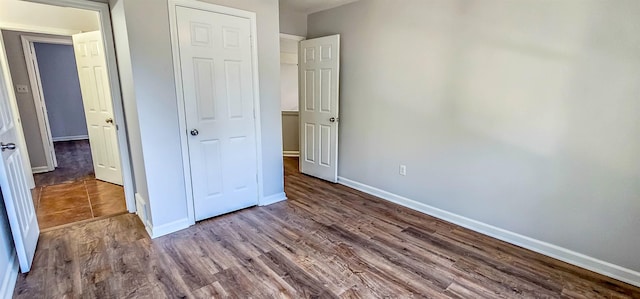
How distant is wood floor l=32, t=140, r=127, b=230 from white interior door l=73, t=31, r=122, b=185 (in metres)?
0.26

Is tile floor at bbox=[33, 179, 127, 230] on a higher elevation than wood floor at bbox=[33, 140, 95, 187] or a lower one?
lower

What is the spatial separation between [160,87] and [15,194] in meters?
1.27

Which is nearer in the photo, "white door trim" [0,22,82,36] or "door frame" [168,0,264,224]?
"door frame" [168,0,264,224]

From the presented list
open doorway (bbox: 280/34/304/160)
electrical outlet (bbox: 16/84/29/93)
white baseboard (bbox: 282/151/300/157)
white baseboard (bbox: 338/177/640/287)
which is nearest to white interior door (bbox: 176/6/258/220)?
white baseboard (bbox: 338/177/640/287)

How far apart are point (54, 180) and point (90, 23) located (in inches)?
89.3

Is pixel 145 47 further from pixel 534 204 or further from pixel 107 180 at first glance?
pixel 534 204

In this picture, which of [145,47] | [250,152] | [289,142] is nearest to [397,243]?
[250,152]

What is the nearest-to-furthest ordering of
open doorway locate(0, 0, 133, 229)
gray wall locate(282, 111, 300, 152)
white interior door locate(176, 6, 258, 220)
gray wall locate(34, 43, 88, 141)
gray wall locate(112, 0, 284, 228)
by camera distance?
1. gray wall locate(112, 0, 284, 228)
2. white interior door locate(176, 6, 258, 220)
3. open doorway locate(0, 0, 133, 229)
4. gray wall locate(282, 111, 300, 152)
5. gray wall locate(34, 43, 88, 141)

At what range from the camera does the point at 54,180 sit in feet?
13.8

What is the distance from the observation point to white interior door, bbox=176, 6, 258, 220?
2666mm

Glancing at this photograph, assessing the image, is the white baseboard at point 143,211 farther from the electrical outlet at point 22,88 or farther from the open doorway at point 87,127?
the electrical outlet at point 22,88

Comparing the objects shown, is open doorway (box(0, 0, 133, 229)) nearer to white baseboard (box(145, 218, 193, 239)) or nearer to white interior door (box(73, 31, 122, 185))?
white interior door (box(73, 31, 122, 185))

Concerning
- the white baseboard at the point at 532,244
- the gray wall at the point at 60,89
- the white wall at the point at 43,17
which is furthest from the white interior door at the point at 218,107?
the gray wall at the point at 60,89

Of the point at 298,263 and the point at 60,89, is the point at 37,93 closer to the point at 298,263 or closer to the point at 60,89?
the point at 60,89
